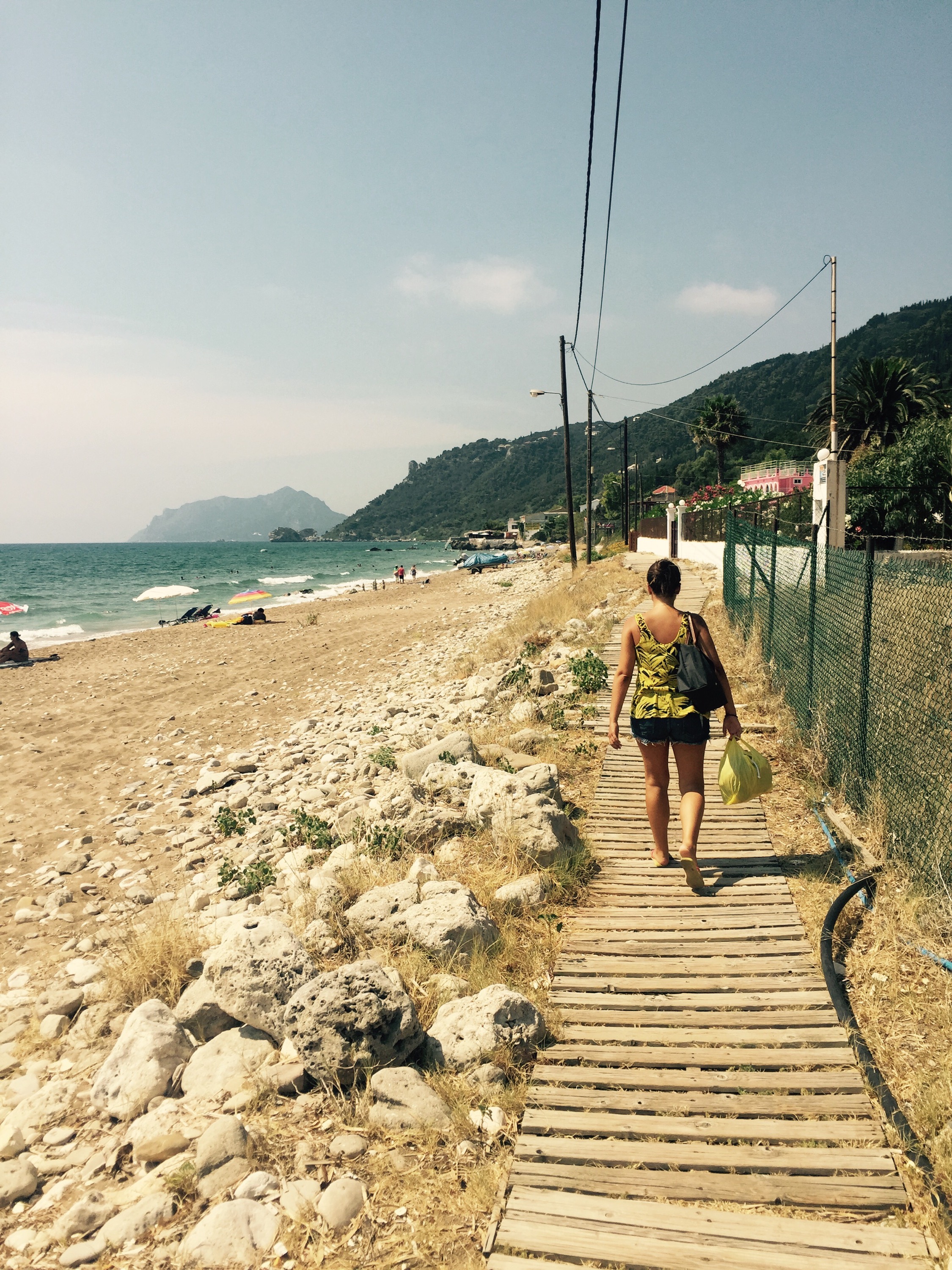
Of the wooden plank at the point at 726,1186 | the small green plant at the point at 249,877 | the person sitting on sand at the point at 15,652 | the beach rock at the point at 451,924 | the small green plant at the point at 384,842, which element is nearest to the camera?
the wooden plank at the point at 726,1186

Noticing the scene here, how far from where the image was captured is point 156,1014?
4.07 metres

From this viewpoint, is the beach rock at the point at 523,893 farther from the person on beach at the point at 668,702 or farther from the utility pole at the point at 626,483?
the utility pole at the point at 626,483

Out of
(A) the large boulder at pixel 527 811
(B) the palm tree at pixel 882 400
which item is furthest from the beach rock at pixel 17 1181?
(B) the palm tree at pixel 882 400

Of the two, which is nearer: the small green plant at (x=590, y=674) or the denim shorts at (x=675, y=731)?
the denim shorts at (x=675, y=731)

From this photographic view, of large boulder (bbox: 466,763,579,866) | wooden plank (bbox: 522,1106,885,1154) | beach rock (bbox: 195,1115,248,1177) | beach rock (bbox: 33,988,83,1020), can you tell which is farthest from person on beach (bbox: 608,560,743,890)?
beach rock (bbox: 33,988,83,1020)

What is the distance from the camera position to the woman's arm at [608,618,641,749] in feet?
15.9

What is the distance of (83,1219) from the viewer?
9.58 ft

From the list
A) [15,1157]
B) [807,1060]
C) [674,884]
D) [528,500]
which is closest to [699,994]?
[807,1060]

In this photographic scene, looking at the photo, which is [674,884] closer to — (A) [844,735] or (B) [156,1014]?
(A) [844,735]

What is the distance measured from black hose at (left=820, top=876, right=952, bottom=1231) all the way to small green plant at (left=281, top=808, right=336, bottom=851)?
4.09 metres

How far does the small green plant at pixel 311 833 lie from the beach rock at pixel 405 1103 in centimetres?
351

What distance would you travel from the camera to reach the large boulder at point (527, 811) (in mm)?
5246

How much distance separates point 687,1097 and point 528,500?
600 ft

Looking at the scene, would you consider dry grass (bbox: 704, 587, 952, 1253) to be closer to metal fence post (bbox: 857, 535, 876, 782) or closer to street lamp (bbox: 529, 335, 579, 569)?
metal fence post (bbox: 857, 535, 876, 782)
